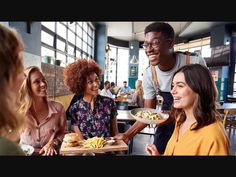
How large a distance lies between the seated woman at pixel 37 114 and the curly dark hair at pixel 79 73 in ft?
0.85

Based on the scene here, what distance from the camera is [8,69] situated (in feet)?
1.40

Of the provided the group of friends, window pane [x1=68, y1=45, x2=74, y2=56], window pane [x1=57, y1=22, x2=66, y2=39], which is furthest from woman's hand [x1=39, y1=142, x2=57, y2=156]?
window pane [x1=68, y1=45, x2=74, y2=56]

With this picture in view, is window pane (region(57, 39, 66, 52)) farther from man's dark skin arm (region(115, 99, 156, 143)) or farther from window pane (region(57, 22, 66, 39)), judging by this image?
man's dark skin arm (region(115, 99, 156, 143))

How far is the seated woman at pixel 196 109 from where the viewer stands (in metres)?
0.82

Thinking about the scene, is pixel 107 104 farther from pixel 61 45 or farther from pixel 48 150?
pixel 61 45

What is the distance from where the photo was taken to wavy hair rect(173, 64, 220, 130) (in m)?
0.87

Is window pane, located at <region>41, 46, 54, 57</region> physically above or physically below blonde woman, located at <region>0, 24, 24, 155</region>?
above

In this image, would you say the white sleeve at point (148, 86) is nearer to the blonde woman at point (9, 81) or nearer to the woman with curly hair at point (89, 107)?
the woman with curly hair at point (89, 107)

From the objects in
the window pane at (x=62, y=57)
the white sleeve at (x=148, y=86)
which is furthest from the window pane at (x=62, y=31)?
the white sleeve at (x=148, y=86)

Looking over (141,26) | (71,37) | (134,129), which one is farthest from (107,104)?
(71,37)

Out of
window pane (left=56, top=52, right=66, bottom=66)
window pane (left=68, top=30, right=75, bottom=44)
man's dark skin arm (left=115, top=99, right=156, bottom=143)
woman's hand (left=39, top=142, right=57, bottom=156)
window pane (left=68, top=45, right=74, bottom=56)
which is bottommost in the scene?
woman's hand (left=39, top=142, right=57, bottom=156)
